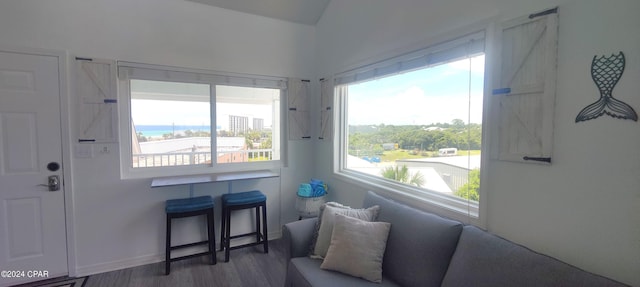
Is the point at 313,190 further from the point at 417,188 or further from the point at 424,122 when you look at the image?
the point at 424,122

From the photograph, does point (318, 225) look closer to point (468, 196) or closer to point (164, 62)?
point (468, 196)

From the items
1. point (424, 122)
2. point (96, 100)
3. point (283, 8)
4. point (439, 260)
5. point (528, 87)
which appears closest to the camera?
point (528, 87)

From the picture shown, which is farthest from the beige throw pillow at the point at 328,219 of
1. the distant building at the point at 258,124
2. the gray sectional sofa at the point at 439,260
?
the distant building at the point at 258,124

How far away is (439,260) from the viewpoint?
1653 millimetres

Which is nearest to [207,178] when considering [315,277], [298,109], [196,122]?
[196,122]

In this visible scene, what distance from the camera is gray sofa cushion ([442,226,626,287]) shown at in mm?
1189

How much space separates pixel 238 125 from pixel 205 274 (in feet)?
5.52

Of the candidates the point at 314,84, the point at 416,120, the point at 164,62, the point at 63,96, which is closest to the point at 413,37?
the point at 416,120

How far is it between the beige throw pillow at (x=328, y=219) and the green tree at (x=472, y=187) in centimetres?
65

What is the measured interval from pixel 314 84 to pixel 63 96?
2.59 m

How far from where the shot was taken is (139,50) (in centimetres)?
273

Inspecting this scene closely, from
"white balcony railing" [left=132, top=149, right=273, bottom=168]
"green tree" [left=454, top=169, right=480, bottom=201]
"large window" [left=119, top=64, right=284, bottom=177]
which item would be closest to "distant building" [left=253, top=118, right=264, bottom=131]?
"large window" [left=119, top=64, right=284, bottom=177]

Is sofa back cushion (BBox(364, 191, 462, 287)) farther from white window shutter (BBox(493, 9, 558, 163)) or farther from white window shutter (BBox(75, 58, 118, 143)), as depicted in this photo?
white window shutter (BBox(75, 58, 118, 143))

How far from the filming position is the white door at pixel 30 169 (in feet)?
7.70
